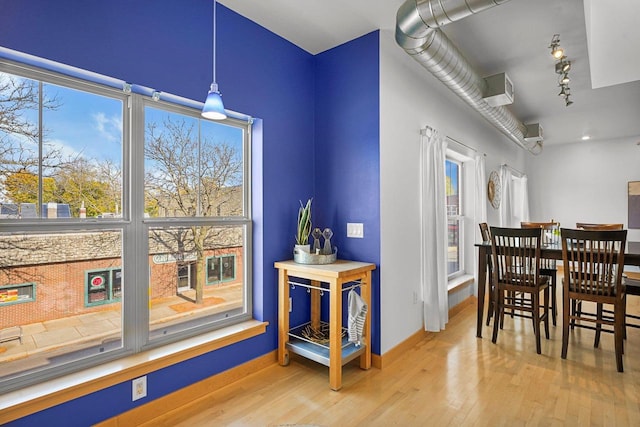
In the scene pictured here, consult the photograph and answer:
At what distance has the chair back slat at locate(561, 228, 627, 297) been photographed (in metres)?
2.57

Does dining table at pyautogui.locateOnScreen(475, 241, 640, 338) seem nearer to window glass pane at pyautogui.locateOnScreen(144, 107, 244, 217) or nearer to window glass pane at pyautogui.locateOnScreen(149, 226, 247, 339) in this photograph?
window glass pane at pyautogui.locateOnScreen(149, 226, 247, 339)

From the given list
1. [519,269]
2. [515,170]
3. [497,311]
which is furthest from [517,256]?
[515,170]

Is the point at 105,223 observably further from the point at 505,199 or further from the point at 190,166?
the point at 505,199

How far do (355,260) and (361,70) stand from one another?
1.59 meters

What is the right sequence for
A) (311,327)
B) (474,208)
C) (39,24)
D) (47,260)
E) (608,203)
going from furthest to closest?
(608,203) < (474,208) < (311,327) < (47,260) < (39,24)

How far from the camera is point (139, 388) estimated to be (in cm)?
190

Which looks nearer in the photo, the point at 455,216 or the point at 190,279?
the point at 190,279

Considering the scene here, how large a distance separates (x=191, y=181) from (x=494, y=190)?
16.4ft

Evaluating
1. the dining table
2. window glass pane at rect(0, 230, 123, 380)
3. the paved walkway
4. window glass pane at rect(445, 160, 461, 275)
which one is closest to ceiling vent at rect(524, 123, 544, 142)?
window glass pane at rect(445, 160, 461, 275)

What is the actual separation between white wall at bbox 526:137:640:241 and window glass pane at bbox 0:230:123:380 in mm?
8457

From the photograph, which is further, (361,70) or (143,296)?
(361,70)

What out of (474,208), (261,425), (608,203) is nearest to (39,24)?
(261,425)

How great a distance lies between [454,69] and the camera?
2844mm

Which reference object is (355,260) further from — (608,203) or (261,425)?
(608,203)
